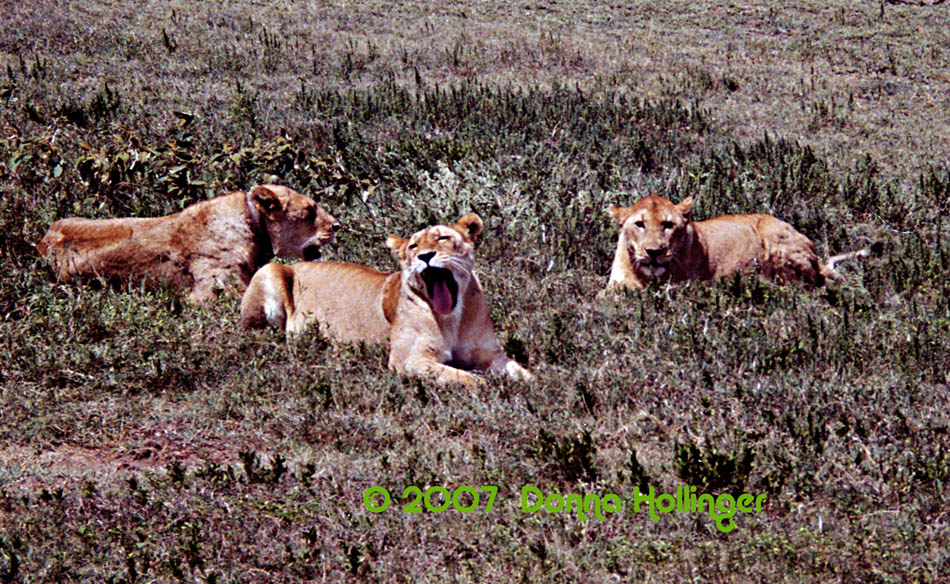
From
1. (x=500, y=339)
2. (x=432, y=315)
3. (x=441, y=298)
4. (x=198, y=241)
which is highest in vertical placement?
(x=441, y=298)

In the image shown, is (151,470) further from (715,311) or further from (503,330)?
(715,311)

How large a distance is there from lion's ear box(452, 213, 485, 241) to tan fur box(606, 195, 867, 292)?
163 centimetres

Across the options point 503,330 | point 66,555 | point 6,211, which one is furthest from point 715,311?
point 6,211

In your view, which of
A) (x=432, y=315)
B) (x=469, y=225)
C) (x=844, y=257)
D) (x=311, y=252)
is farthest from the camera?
(x=844, y=257)

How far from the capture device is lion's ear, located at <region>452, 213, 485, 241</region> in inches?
304

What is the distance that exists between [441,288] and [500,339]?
32.4 inches

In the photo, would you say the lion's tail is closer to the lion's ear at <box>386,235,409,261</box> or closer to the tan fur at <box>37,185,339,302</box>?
the lion's ear at <box>386,235,409,261</box>

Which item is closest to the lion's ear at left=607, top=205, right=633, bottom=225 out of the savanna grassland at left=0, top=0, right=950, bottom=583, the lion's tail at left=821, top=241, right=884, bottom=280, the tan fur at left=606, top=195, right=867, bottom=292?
the tan fur at left=606, top=195, right=867, bottom=292

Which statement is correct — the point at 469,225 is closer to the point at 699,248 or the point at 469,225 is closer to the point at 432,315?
the point at 432,315

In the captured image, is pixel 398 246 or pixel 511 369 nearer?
pixel 511 369

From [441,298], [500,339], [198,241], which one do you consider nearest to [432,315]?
[441,298]

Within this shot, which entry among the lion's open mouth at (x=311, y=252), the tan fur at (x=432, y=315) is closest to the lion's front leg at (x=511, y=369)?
the tan fur at (x=432, y=315)

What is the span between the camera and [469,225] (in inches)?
307

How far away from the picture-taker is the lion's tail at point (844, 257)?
32.0 ft
